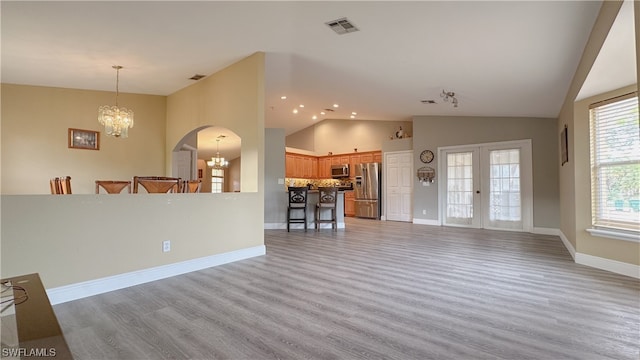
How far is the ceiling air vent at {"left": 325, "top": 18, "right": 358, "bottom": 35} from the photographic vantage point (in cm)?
336

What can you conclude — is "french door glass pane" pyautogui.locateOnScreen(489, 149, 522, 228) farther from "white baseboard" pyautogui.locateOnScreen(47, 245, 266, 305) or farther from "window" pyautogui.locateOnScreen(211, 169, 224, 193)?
"window" pyautogui.locateOnScreen(211, 169, 224, 193)

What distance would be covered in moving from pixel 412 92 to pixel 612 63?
3146 millimetres

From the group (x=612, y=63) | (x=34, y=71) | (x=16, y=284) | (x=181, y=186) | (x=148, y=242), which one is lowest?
(x=148, y=242)

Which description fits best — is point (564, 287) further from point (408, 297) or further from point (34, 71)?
point (34, 71)

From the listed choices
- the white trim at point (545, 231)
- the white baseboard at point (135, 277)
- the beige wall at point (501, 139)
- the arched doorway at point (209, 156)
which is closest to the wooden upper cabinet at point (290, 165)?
the arched doorway at point (209, 156)

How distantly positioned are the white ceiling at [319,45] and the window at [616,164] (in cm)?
75

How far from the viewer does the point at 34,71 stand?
4496mm

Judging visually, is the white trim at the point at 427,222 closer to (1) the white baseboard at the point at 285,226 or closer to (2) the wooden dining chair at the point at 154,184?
(1) the white baseboard at the point at 285,226

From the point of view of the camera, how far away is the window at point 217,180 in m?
13.4

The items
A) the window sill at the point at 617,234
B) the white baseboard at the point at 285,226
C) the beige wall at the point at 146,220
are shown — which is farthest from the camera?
the white baseboard at the point at 285,226

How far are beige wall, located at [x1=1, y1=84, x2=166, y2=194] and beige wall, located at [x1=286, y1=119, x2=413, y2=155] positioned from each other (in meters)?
5.60

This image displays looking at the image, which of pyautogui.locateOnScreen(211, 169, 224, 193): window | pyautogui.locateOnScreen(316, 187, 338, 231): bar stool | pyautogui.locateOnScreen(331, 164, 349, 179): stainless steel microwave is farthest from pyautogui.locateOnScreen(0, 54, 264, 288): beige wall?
pyautogui.locateOnScreen(211, 169, 224, 193): window

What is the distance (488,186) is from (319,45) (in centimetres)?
525

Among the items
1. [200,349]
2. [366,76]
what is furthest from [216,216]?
[366,76]
